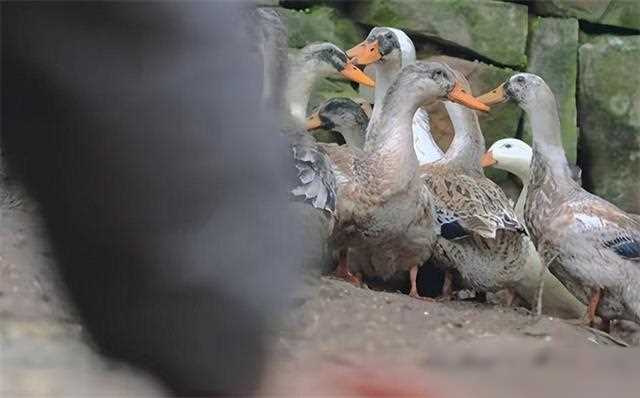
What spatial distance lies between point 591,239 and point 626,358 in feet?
10.1

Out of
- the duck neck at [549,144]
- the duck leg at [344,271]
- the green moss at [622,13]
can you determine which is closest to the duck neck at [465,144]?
the duck neck at [549,144]

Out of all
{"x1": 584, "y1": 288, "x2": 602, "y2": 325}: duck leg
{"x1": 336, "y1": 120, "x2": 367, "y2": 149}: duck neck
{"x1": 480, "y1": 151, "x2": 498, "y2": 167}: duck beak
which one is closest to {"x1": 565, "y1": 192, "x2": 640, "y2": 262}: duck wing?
{"x1": 584, "y1": 288, "x2": 602, "y2": 325}: duck leg

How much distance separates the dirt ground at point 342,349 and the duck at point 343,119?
163 centimetres

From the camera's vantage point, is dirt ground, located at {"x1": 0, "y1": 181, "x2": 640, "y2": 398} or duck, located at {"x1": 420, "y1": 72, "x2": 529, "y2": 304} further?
duck, located at {"x1": 420, "y1": 72, "x2": 529, "y2": 304}

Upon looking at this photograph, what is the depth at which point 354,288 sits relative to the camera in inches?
190

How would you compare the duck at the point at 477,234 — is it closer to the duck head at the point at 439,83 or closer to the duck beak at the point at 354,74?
the duck head at the point at 439,83

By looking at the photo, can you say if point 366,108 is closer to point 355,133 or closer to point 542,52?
point 355,133

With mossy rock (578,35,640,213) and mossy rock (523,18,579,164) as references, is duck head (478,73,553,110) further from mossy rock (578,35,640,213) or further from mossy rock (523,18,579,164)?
mossy rock (578,35,640,213)

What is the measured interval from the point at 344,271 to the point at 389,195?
423mm

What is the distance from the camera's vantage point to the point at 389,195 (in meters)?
5.18

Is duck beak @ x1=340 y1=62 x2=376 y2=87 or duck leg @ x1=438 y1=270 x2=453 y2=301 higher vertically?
duck beak @ x1=340 y1=62 x2=376 y2=87

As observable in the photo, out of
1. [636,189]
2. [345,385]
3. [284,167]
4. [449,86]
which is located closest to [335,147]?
[449,86]

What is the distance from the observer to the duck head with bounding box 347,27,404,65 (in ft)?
21.7

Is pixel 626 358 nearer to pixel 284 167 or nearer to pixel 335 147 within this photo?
pixel 284 167
